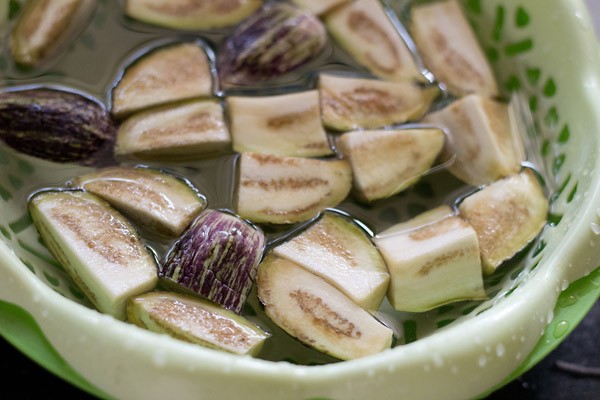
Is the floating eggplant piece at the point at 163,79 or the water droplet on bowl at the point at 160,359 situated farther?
the floating eggplant piece at the point at 163,79

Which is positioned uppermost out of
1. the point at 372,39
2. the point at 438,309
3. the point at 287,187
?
the point at 372,39

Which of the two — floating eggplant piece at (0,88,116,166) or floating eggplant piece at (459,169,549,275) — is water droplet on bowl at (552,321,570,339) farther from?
floating eggplant piece at (0,88,116,166)

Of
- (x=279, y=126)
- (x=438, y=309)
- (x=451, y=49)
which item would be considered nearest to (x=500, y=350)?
(x=438, y=309)

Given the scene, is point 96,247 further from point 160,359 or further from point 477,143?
point 477,143

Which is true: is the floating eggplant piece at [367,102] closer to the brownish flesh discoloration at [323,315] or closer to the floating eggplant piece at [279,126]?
the floating eggplant piece at [279,126]

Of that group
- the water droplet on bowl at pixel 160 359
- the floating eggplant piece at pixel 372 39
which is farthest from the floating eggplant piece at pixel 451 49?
the water droplet on bowl at pixel 160 359

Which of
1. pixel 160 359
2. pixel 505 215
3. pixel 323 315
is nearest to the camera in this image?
pixel 160 359
